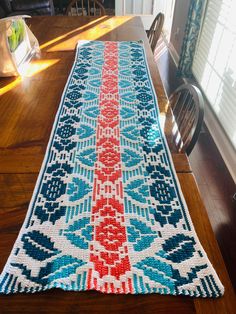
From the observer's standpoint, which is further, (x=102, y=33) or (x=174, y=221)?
(x=102, y=33)

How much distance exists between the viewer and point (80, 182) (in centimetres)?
73

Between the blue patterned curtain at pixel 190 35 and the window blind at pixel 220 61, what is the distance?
0.32 ft

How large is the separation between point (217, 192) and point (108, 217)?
1.23m

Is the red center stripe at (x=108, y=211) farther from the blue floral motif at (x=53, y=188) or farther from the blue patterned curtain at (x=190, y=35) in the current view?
the blue patterned curtain at (x=190, y=35)

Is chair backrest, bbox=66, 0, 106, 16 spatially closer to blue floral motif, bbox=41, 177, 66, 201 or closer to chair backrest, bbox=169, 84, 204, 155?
chair backrest, bbox=169, 84, 204, 155

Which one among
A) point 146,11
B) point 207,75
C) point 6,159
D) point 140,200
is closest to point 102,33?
point 207,75

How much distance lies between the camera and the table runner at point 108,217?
0.53 m

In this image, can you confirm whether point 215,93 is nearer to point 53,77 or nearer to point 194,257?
point 53,77

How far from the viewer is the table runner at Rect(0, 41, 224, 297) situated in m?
0.53

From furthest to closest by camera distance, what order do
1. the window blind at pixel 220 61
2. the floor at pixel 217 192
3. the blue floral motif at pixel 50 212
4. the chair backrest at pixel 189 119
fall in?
the window blind at pixel 220 61 < the floor at pixel 217 192 < the chair backrest at pixel 189 119 < the blue floral motif at pixel 50 212

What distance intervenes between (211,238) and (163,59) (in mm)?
3137

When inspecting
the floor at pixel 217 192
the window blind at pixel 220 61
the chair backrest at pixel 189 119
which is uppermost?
the chair backrest at pixel 189 119

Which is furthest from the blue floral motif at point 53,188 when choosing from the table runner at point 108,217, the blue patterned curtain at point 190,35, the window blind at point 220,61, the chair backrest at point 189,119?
the blue patterned curtain at point 190,35

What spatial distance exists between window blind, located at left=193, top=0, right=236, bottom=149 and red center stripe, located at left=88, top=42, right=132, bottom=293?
4.02 feet
